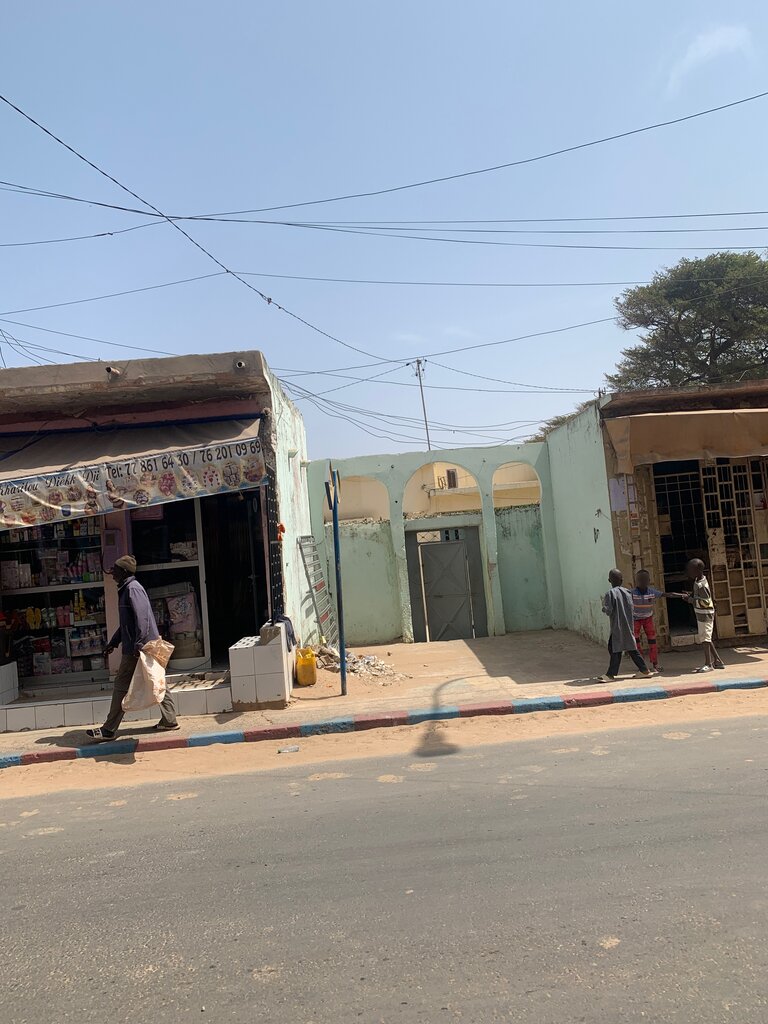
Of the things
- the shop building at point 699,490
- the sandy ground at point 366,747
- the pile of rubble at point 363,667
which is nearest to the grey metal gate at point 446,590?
the pile of rubble at point 363,667

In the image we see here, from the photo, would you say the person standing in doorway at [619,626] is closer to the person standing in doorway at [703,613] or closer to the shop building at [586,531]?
the person standing in doorway at [703,613]

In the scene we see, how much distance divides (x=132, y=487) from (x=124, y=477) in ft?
0.48

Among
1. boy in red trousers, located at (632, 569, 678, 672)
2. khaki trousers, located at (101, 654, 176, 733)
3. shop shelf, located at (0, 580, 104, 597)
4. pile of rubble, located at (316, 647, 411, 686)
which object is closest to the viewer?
khaki trousers, located at (101, 654, 176, 733)

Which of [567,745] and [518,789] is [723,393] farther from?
[518,789]

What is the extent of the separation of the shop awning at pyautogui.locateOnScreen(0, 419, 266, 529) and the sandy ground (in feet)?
9.24

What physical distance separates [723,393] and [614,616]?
4.09m

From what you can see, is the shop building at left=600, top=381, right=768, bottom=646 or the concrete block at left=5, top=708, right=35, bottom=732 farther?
the shop building at left=600, top=381, right=768, bottom=646

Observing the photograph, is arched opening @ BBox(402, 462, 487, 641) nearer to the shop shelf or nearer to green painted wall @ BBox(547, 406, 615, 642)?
green painted wall @ BBox(547, 406, 615, 642)

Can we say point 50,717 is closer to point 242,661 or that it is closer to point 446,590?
point 242,661

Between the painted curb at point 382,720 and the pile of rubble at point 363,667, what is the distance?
220cm

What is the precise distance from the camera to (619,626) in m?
9.07

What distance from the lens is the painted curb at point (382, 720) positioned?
24.6ft

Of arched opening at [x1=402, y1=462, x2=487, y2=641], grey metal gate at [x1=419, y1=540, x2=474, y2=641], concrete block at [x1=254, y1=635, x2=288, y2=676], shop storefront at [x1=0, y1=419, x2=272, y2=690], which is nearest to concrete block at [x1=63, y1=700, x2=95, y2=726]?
shop storefront at [x1=0, y1=419, x2=272, y2=690]

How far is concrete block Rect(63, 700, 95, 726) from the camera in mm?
8656
